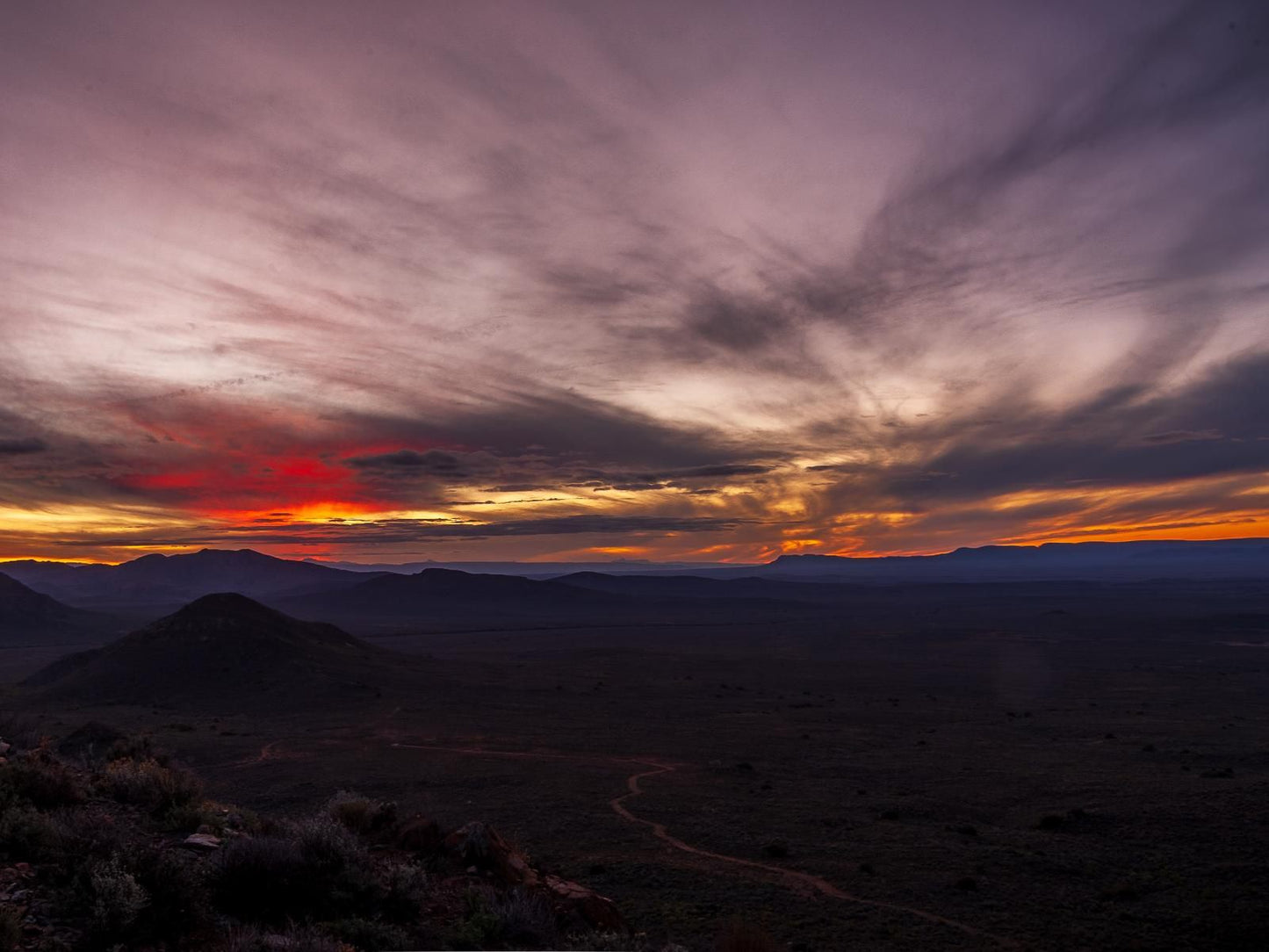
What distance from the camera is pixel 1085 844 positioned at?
64.9ft

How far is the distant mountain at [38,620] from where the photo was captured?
422 ft

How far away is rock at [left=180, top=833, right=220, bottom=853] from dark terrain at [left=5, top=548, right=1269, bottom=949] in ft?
25.9

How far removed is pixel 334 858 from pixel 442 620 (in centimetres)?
18243

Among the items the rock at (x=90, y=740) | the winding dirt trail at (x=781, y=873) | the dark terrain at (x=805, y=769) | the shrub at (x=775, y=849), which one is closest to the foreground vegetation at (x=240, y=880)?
the dark terrain at (x=805, y=769)

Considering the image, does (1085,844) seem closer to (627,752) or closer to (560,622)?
(627,752)

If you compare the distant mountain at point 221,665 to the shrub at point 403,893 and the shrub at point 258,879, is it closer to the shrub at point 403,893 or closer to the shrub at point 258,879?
the shrub at point 403,893

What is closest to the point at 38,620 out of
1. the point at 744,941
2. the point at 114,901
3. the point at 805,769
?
the point at 805,769

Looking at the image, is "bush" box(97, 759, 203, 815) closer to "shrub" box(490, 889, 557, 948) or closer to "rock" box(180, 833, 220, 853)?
"rock" box(180, 833, 220, 853)

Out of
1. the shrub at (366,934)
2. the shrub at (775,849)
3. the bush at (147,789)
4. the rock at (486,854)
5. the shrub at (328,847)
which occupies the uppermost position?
the bush at (147,789)

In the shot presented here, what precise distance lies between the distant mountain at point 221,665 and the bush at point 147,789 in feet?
154

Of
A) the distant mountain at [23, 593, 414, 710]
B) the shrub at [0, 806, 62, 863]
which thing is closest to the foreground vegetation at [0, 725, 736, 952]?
the shrub at [0, 806, 62, 863]

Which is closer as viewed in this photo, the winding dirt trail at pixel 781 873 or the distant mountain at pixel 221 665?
the winding dirt trail at pixel 781 873

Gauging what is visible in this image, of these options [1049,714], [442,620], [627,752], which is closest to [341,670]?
[627,752]

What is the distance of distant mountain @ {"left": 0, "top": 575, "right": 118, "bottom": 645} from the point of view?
128750 millimetres
